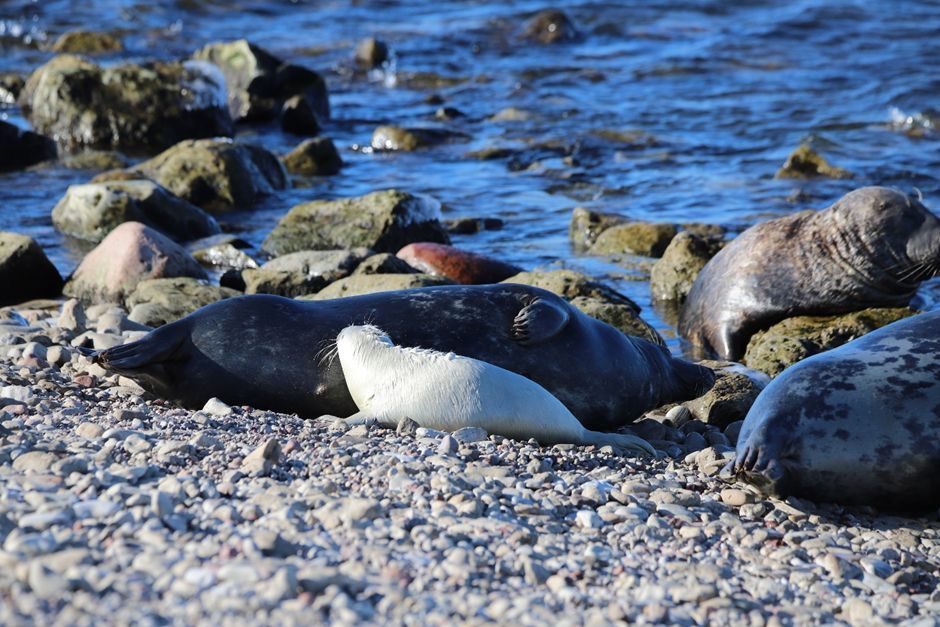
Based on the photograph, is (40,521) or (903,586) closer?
(40,521)

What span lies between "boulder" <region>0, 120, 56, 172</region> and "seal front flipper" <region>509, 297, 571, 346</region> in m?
10.3

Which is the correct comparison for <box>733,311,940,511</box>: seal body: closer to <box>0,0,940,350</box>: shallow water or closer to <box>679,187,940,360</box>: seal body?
<box>679,187,940,360</box>: seal body

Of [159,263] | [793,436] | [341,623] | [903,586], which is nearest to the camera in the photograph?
[341,623]

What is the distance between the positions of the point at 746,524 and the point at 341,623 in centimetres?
207

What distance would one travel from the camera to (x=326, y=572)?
362 centimetres

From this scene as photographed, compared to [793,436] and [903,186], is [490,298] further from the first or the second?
[903,186]

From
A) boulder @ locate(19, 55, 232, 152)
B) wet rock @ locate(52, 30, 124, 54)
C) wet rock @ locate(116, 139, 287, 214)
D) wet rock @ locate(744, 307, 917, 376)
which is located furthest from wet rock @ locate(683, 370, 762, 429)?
wet rock @ locate(52, 30, 124, 54)

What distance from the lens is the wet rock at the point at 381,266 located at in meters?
9.57

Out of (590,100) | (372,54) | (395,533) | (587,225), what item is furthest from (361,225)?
(372,54)

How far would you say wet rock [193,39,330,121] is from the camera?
18.3 metres

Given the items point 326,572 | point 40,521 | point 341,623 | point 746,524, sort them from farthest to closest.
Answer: point 746,524
point 40,521
point 326,572
point 341,623

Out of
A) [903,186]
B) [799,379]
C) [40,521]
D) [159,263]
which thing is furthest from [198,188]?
[40,521]

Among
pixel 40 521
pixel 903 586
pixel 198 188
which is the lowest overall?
pixel 198 188

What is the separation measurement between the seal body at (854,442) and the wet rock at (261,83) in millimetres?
13373
